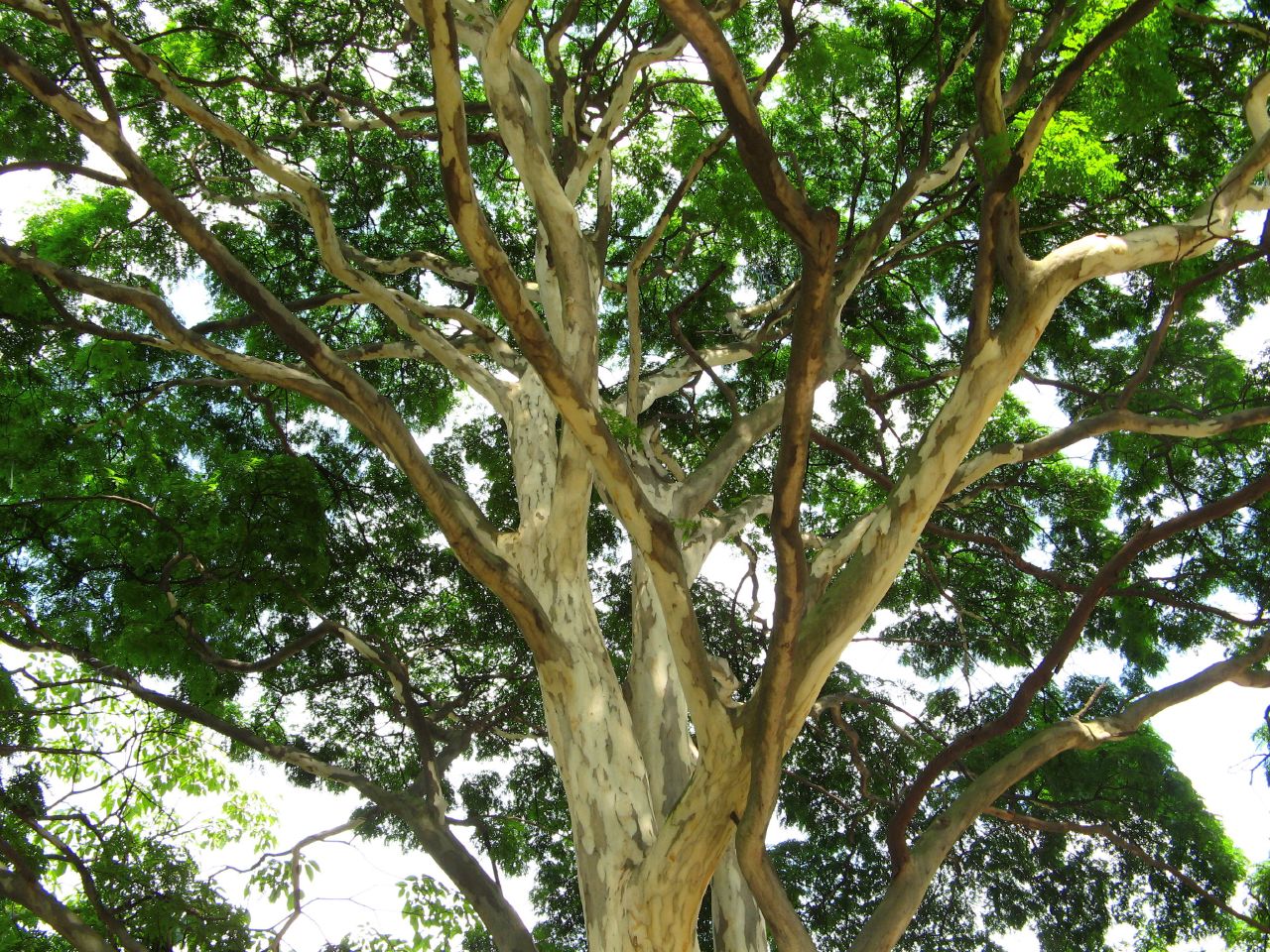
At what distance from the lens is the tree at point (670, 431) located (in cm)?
477

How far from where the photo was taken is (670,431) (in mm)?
10172

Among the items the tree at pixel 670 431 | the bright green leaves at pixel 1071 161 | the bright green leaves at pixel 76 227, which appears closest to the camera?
the tree at pixel 670 431

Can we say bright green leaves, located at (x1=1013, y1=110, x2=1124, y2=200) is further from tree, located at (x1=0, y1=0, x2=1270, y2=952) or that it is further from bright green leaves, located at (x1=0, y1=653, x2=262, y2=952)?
bright green leaves, located at (x1=0, y1=653, x2=262, y2=952)

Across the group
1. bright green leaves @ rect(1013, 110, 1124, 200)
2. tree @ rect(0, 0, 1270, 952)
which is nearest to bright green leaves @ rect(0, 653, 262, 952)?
tree @ rect(0, 0, 1270, 952)

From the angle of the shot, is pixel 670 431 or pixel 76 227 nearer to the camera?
pixel 76 227

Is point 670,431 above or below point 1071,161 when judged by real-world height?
above

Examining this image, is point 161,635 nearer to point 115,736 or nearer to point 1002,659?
point 115,736

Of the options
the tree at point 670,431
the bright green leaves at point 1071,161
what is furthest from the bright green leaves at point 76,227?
the bright green leaves at point 1071,161

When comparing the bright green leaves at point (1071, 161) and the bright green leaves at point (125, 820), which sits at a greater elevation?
the bright green leaves at point (1071, 161)

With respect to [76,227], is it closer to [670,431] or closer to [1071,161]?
[670,431]

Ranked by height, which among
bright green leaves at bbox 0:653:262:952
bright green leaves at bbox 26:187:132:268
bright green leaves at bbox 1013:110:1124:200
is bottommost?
bright green leaves at bbox 0:653:262:952

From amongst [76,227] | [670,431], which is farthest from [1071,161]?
[76,227]

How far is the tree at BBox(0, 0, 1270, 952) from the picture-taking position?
477 centimetres

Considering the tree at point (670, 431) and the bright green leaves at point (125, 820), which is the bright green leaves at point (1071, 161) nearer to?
the tree at point (670, 431)
